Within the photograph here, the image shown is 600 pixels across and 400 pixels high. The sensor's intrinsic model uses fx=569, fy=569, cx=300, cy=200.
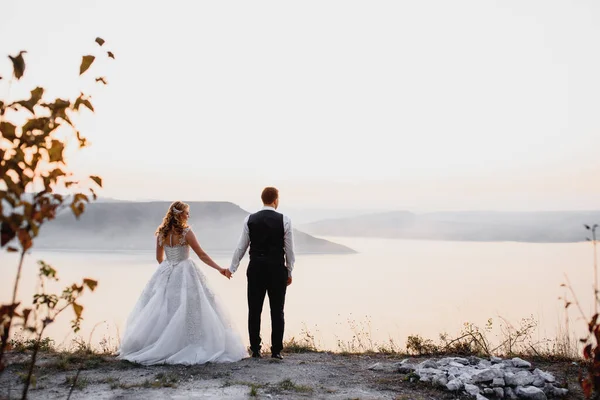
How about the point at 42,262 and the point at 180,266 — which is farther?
the point at 180,266

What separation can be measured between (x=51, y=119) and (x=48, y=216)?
0.57m

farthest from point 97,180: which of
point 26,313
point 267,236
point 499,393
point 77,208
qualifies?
point 499,393

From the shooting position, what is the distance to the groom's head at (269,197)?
8.10 m

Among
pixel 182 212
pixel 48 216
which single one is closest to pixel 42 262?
pixel 48 216

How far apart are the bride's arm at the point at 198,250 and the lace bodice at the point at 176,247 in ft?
0.19

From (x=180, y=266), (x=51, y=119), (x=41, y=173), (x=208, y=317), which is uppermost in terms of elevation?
(x=51, y=119)

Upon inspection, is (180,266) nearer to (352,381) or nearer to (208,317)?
(208,317)

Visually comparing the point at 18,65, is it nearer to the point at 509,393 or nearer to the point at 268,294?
the point at 268,294

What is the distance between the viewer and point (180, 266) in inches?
308

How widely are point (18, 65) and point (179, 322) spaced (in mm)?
5107

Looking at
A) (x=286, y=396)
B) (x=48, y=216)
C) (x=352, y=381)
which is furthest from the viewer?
(x=352, y=381)

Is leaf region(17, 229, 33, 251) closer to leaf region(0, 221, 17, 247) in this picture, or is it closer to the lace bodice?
leaf region(0, 221, 17, 247)

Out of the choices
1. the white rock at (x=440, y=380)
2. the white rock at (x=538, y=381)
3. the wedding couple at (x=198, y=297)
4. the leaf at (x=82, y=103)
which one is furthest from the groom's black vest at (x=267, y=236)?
the leaf at (x=82, y=103)

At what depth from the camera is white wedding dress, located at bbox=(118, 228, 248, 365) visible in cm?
739
